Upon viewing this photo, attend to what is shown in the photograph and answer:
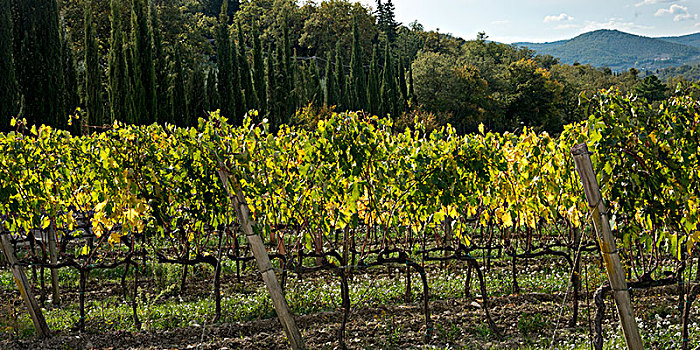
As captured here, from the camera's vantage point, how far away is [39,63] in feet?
59.0

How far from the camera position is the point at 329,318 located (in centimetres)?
626

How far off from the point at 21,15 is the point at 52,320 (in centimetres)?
1497

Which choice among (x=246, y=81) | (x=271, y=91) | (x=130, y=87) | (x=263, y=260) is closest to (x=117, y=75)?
(x=130, y=87)

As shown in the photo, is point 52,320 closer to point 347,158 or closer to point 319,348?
point 319,348

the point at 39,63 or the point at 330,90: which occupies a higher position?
the point at 39,63

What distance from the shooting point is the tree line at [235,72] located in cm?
1825

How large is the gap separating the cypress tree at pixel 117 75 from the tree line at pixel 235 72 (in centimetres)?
4

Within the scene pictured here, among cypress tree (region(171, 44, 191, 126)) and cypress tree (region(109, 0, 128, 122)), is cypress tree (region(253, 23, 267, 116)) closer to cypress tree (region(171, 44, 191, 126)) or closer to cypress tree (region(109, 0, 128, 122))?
cypress tree (region(171, 44, 191, 126))

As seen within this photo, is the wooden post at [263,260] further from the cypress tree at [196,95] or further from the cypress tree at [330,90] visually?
the cypress tree at [330,90]

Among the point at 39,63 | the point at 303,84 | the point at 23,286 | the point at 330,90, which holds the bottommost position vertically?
the point at 23,286

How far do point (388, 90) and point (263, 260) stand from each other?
1385 inches

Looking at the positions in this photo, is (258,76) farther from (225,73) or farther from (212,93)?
(212,93)

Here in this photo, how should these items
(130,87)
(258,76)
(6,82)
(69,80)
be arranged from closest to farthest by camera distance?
(6,82) < (130,87) < (69,80) < (258,76)

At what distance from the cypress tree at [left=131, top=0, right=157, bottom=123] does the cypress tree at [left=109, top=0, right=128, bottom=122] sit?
38cm
